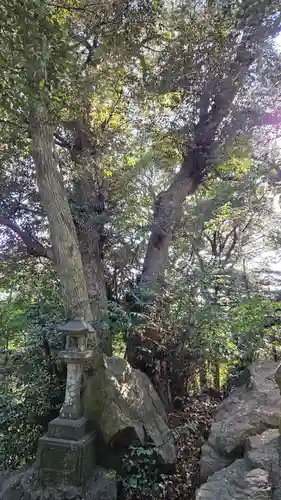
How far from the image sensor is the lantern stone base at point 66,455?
324 centimetres

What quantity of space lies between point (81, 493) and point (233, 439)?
1.51 metres

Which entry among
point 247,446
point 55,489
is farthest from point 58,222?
point 247,446

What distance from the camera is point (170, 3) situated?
17.7 feet

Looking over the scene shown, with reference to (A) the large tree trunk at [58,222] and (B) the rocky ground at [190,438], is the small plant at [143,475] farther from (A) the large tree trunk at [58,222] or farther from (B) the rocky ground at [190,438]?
(A) the large tree trunk at [58,222]

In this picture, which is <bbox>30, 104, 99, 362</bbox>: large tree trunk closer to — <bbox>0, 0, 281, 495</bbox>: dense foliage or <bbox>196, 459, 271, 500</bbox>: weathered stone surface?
<bbox>0, 0, 281, 495</bbox>: dense foliage

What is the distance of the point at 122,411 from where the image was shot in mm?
3592

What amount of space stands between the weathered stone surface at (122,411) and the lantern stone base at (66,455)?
247mm

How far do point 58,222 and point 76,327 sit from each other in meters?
1.30

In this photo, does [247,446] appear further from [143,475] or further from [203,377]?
[203,377]

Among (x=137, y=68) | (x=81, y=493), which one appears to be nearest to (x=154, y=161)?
(x=137, y=68)

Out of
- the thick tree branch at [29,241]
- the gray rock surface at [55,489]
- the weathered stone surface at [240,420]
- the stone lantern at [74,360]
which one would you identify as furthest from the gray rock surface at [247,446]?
the thick tree branch at [29,241]

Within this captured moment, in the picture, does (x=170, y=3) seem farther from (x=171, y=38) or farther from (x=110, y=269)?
(x=110, y=269)

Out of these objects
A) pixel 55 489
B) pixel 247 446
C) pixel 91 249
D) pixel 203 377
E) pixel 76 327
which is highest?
pixel 91 249

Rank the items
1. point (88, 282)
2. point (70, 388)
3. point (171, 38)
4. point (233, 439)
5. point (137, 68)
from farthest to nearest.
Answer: point (137, 68) < point (171, 38) < point (88, 282) < point (70, 388) < point (233, 439)
